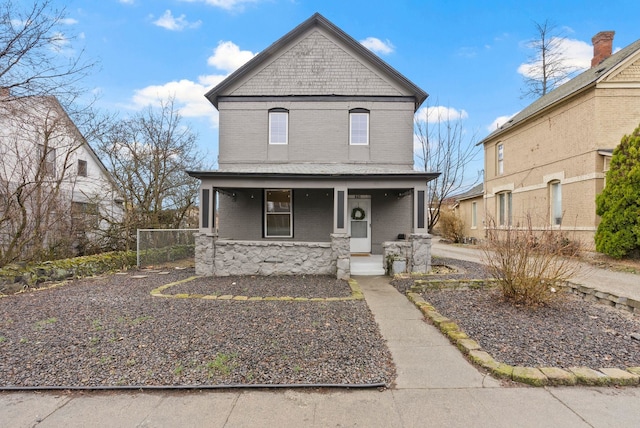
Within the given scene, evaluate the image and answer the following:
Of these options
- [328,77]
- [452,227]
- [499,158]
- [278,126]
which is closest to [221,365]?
[278,126]

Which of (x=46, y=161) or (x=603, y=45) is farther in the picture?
(x=603, y=45)

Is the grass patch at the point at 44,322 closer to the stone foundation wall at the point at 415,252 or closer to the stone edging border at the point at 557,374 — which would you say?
the stone edging border at the point at 557,374

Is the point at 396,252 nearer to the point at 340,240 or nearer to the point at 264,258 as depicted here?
the point at 340,240

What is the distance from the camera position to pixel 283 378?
2.91 m

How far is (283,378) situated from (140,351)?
1823 millimetres

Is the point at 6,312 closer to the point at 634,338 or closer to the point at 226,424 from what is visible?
the point at 226,424

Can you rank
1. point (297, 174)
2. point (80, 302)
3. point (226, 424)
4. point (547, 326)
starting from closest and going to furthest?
point (226, 424), point (547, 326), point (80, 302), point (297, 174)

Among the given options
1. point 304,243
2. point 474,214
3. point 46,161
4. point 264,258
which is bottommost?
point 264,258

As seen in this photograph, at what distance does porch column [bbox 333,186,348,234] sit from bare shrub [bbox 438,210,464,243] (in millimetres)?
14383

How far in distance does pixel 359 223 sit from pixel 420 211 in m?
2.64

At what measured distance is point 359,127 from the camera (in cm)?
1059

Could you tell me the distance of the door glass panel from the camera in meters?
10.5

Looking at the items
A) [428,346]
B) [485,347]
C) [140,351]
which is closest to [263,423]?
[140,351]

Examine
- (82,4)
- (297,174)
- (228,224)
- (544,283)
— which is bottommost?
(544,283)
